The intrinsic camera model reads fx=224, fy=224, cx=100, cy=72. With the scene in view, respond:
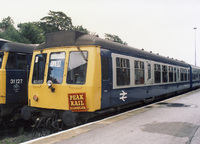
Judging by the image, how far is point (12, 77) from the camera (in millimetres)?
8727

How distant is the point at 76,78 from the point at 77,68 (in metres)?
0.32

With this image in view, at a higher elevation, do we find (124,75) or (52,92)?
(124,75)

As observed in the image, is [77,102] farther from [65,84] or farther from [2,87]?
[2,87]

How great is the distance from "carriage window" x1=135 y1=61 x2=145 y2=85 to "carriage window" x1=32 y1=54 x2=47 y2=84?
407 centimetres

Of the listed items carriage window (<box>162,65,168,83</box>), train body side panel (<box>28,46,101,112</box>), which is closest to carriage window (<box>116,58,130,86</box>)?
train body side panel (<box>28,46,101,112</box>)

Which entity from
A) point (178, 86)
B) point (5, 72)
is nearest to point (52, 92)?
point (5, 72)

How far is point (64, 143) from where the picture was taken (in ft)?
16.2

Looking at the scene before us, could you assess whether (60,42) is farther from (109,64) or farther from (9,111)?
(9,111)

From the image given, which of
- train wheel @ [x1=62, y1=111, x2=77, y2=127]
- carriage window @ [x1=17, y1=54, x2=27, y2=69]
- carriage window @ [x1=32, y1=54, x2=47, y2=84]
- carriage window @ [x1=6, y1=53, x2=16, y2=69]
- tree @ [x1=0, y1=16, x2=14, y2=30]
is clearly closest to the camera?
train wheel @ [x1=62, y1=111, x2=77, y2=127]

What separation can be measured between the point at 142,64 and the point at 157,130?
4974 millimetres

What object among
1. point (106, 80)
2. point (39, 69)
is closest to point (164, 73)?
point (106, 80)

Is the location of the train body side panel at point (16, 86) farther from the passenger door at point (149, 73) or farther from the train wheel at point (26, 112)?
the passenger door at point (149, 73)

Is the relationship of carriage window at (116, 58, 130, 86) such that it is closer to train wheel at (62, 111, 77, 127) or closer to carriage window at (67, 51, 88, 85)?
carriage window at (67, 51, 88, 85)

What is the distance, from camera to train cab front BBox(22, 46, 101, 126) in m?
6.77
